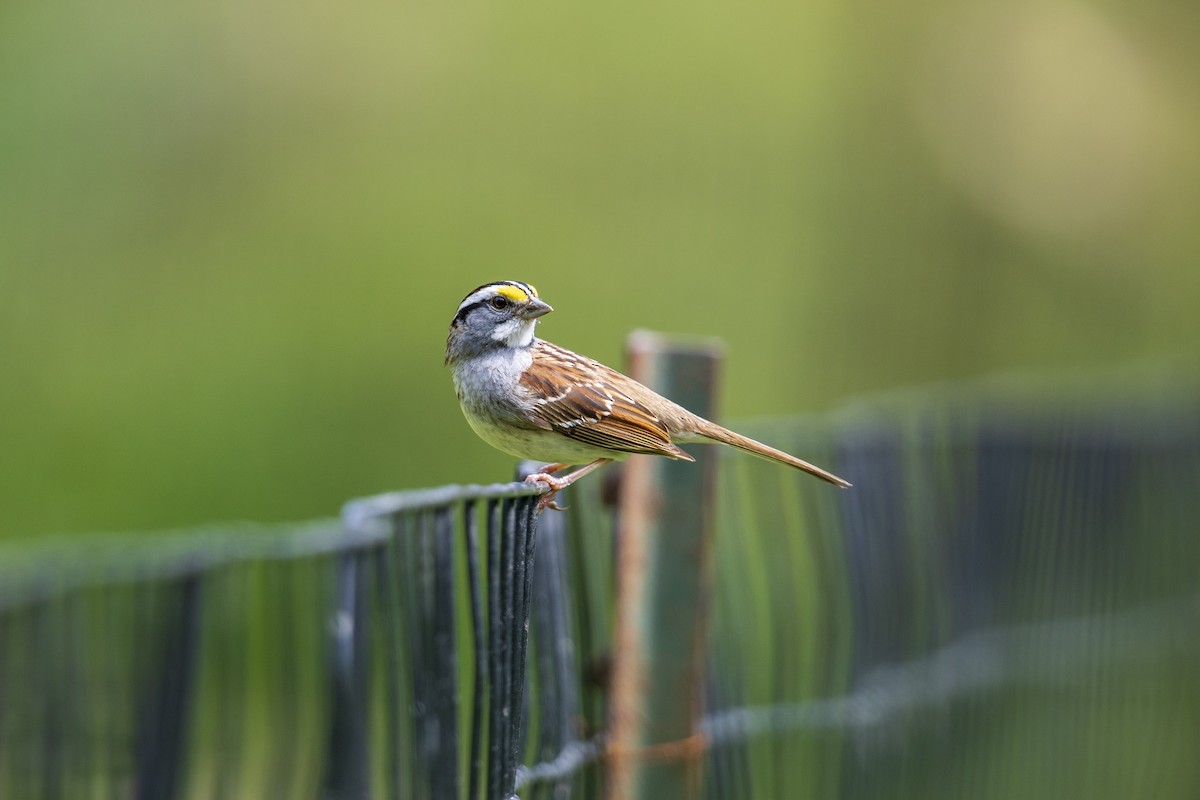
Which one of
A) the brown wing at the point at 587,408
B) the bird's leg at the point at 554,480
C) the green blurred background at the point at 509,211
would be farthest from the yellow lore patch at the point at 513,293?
the green blurred background at the point at 509,211

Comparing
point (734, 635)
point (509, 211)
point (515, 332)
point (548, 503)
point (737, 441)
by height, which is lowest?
point (734, 635)

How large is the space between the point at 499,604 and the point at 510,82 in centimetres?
617

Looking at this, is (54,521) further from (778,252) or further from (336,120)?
(778,252)

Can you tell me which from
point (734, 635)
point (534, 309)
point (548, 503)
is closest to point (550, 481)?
point (548, 503)

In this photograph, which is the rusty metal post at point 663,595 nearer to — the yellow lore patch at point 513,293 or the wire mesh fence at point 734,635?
the wire mesh fence at point 734,635

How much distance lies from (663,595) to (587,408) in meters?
0.52

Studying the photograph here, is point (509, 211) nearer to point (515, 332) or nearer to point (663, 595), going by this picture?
point (663, 595)

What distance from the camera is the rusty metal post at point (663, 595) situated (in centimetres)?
280

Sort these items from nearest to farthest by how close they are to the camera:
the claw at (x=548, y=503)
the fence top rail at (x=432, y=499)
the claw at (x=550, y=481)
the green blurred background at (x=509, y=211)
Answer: the fence top rail at (x=432, y=499) → the claw at (x=548, y=503) → the claw at (x=550, y=481) → the green blurred background at (x=509, y=211)

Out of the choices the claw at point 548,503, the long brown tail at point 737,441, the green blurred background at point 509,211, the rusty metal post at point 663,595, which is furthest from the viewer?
the green blurred background at point 509,211

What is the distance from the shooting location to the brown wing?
2.41 metres

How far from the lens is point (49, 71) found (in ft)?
21.0

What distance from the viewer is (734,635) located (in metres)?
3.20

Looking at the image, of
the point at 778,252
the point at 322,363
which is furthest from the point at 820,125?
the point at 322,363
